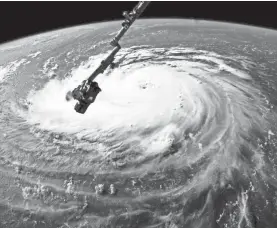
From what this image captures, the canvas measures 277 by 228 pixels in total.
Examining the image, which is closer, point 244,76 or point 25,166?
point 25,166

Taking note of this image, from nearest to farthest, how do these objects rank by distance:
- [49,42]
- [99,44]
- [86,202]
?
1. [86,202]
2. [99,44]
3. [49,42]

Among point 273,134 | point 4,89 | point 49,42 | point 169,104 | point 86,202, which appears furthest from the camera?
point 49,42

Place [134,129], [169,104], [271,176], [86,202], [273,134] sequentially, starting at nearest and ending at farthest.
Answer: [86,202] → [271,176] → [273,134] → [134,129] → [169,104]

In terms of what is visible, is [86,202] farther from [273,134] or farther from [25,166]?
[273,134]

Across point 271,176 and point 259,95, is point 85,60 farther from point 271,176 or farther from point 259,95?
point 271,176

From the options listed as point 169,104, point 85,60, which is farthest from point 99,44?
point 169,104

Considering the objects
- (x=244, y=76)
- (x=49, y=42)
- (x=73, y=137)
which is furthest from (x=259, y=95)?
(x=49, y=42)
